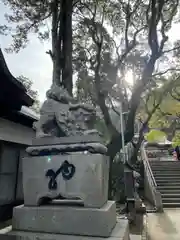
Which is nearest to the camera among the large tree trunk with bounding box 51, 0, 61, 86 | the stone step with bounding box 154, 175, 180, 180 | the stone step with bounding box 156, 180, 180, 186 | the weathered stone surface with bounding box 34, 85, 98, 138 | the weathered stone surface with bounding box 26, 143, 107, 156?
→ the weathered stone surface with bounding box 26, 143, 107, 156

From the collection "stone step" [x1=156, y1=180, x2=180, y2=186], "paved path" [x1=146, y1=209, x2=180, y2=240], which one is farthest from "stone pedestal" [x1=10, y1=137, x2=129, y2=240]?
"stone step" [x1=156, y1=180, x2=180, y2=186]

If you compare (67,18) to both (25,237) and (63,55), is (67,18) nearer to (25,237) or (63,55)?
(63,55)

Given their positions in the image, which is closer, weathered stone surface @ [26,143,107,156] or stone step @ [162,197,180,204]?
weathered stone surface @ [26,143,107,156]

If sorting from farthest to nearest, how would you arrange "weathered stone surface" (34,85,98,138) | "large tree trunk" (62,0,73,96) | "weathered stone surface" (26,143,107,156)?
"large tree trunk" (62,0,73,96) → "weathered stone surface" (34,85,98,138) → "weathered stone surface" (26,143,107,156)

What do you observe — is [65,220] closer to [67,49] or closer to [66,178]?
[66,178]

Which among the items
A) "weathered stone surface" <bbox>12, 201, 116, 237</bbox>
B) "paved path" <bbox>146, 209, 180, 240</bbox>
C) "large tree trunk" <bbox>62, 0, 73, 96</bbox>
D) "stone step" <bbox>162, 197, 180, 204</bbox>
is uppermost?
"large tree trunk" <bbox>62, 0, 73, 96</bbox>

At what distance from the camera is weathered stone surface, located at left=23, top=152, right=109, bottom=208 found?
9.25 feet

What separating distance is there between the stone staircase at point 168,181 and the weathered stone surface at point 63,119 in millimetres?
10810

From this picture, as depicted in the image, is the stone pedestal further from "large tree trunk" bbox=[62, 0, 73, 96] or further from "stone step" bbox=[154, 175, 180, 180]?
"stone step" bbox=[154, 175, 180, 180]

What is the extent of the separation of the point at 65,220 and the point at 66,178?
0.50m

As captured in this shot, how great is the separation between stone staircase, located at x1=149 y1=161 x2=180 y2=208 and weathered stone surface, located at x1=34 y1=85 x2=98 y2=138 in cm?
1081

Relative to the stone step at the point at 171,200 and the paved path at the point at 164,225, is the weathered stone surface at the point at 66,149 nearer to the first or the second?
the paved path at the point at 164,225

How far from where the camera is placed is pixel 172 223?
8633mm

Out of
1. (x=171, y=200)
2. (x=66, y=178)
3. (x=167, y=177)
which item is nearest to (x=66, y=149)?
(x=66, y=178)
